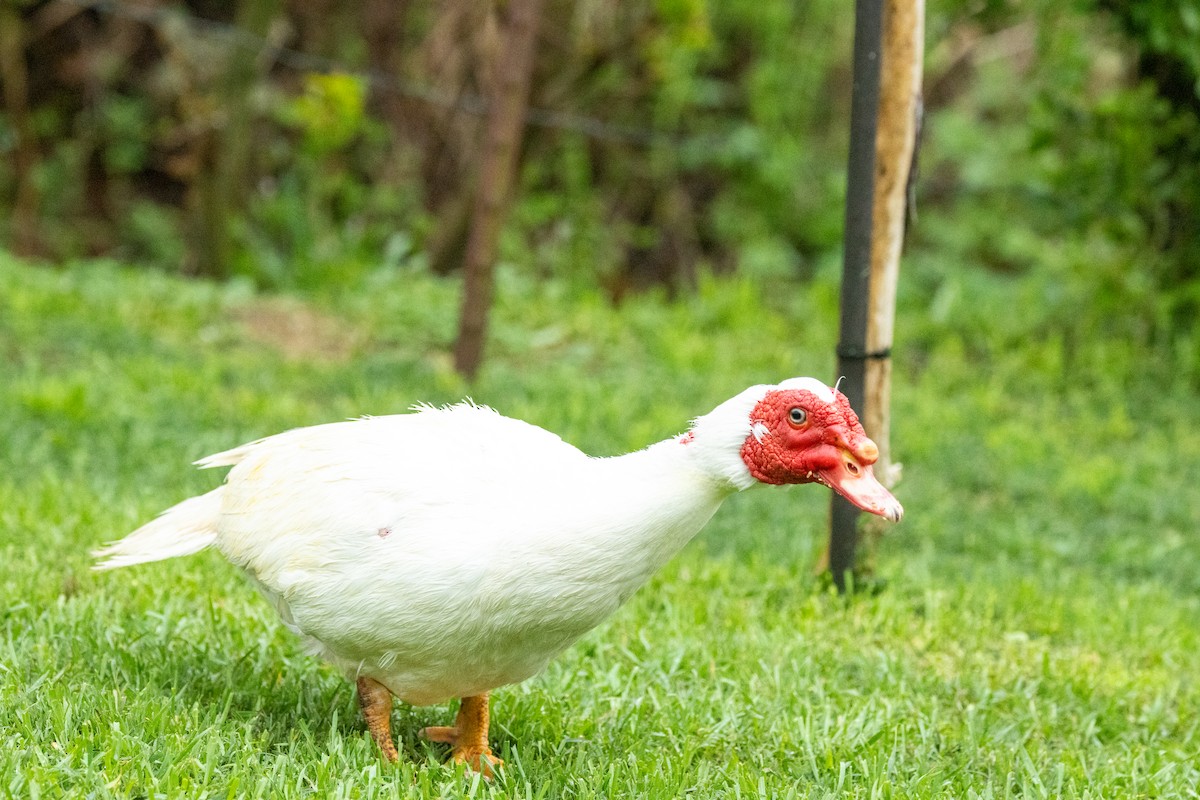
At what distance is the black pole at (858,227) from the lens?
4.38 meters

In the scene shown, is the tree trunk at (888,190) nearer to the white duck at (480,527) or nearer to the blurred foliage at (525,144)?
the white duck at (480,527)

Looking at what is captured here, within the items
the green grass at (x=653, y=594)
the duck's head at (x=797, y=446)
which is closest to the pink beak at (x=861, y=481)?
the duck's head at (x=797, y=446)

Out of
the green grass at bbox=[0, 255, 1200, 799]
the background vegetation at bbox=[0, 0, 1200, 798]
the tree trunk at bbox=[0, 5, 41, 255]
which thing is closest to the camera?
the green grass at bbox=[0, 255, 1200, 799]

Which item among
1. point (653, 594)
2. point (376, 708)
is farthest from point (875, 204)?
point (376, 708)

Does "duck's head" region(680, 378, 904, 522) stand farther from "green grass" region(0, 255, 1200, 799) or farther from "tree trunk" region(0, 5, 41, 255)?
"tree trunk" region(0, 5, 41, 255)

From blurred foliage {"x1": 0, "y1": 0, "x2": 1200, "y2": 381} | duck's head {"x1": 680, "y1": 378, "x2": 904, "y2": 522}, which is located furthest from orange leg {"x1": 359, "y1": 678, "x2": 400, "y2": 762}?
blurred foliage {"x1": 0, "y1": 0, "x2": 1200, "y2": 381}

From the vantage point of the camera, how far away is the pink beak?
110 inches

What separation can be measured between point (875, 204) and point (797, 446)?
1.97 meters

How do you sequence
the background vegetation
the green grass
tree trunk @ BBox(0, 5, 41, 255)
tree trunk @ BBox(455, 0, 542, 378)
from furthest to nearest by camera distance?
1. tree trunk @ BBox(0, 5, 41, 255)
2. tree trunk @ BBox(455, 0, 542, 378)
3. the background vegetation
4. the green grass

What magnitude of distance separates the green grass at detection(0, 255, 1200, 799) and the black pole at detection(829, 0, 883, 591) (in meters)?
0.69

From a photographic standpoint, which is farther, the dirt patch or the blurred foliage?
the blurred foliage

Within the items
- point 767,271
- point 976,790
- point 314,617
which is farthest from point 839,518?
point 767,271

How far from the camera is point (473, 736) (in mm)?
3262

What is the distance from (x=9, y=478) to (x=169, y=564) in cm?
125
